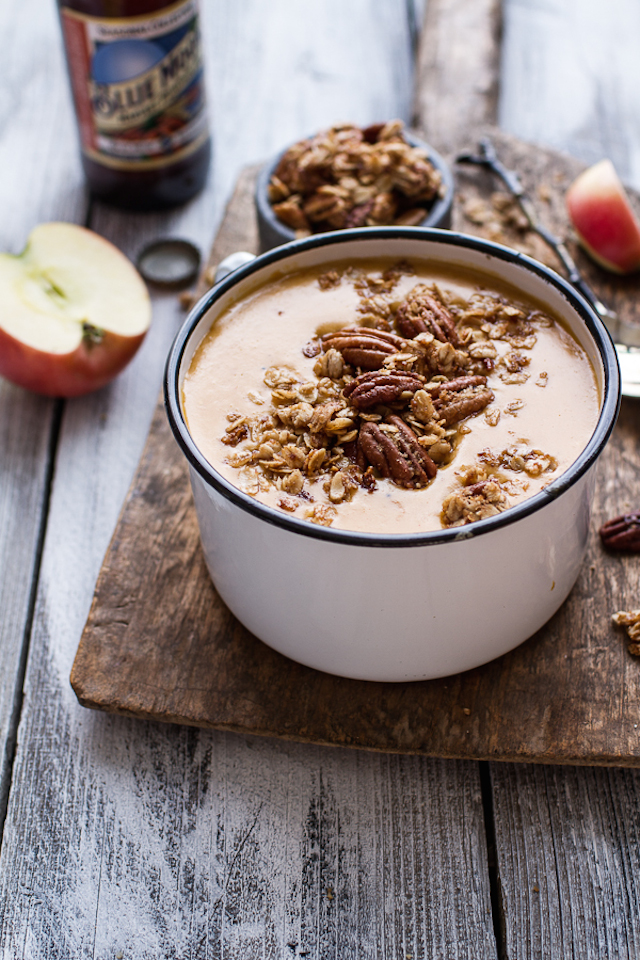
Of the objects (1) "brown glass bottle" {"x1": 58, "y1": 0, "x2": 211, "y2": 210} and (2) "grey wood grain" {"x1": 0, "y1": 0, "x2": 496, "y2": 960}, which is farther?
(1) "brown glass bottle" {"x1": 58, "y1": 0, "x2": 211, "y2": 210}

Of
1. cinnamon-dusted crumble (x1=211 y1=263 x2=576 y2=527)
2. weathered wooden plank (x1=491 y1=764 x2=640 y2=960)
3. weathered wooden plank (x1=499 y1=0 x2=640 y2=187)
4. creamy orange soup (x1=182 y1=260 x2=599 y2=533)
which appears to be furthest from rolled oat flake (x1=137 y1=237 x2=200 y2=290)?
weathered wooden plank (x1=491 y1=764 x2=640 y2=960)

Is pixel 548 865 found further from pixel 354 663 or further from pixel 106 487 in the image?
pixel 106 487

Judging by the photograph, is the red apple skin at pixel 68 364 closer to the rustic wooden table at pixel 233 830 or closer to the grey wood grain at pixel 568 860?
the rustic wooden table at pixel 233 830

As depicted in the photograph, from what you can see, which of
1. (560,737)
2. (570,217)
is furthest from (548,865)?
(570,217)

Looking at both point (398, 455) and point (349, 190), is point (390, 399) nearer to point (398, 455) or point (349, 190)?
point (398, 455)

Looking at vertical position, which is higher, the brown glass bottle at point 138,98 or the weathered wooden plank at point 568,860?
the brown glass bottle at point 138,98

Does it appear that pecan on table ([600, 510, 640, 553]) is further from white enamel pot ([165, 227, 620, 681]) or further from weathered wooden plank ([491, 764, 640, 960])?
weathered wooden plank ([491, 764, 640, 960])

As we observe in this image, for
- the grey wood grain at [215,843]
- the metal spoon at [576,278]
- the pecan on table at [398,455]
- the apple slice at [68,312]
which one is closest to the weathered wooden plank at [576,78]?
the metal spoon at [576,278]
